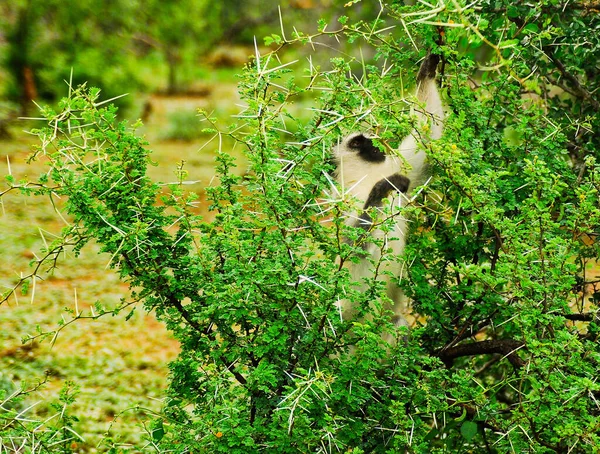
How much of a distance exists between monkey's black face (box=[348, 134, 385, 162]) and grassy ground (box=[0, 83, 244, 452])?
5.03ft

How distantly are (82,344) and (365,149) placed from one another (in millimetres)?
2897

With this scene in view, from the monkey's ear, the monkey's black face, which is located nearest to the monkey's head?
the monkey's black face

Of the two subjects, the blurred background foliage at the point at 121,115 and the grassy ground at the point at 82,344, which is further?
the blurred background foliage at the point at 121,115

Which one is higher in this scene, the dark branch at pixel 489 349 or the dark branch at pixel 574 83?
the dark branch at pixel 574 83

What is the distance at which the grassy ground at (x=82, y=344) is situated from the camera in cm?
429

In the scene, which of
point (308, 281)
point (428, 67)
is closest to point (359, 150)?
point (428, 67)

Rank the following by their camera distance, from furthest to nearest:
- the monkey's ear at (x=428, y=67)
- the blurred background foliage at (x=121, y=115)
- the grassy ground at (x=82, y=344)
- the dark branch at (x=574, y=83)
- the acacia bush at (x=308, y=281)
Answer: the blurred background foliage at (x=121, y=115) < the grassy ground at (x=82, y=344) < the dark branch at (x=574, y=83) < the monkey's ear at (x=428, y=67) < the acacia bush at (x=308, y=281)

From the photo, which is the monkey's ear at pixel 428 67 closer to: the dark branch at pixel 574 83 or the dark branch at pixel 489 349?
the dark branch at pixel 574 83

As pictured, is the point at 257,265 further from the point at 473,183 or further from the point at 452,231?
the point at 452,231

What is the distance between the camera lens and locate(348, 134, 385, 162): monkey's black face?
3.36 metres

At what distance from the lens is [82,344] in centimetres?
519

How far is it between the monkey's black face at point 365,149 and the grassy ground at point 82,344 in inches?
60.4

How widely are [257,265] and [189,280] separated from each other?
30cm

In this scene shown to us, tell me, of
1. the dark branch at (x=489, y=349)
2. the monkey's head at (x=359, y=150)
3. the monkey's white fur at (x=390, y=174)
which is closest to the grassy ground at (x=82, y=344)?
the monkey's white fur at (x=390, y=174)
